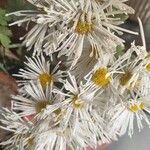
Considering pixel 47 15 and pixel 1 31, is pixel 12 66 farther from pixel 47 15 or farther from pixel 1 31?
pixel 47 15

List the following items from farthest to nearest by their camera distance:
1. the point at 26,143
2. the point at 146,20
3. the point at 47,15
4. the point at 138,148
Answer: the point at 138,148, the point at 146,20, the point at 26,143, the point at 47,15

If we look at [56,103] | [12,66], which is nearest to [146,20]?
[12,66]

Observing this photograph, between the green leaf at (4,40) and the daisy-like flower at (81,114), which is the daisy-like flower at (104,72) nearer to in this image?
the daisy-like flower at (81,114)

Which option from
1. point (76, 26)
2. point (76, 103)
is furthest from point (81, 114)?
point (76, 26)

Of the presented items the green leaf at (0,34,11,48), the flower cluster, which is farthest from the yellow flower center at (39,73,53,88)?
the green leaf at (0,34,11,48)

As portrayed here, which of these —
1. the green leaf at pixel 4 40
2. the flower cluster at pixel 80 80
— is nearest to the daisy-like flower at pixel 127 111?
the flower cluster at pixel 80 80

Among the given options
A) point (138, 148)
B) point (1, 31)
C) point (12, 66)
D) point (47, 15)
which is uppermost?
point (47, 15)

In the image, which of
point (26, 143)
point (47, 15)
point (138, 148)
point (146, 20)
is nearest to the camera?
point (47, 15)
